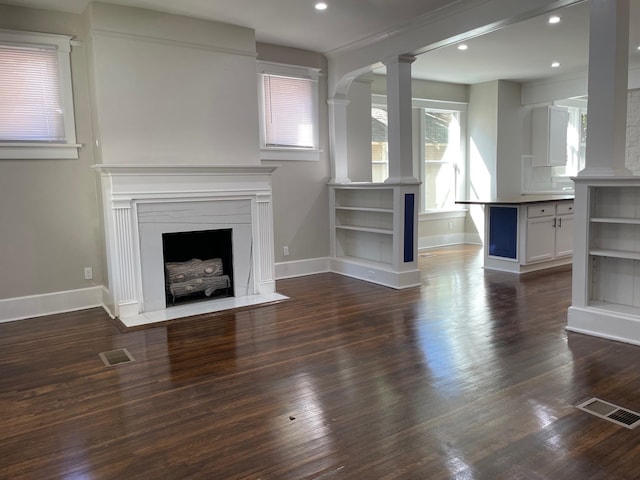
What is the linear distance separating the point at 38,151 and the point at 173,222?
1.43 meters

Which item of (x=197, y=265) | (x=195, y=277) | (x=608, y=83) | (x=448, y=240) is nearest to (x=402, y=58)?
(x=608, y=83)

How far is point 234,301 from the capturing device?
5012mm

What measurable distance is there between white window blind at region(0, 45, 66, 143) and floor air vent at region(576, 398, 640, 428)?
4890mm

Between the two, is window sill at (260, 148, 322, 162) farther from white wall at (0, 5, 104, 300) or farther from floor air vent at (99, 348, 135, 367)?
floor air vent at (99, 348, 135, 367)

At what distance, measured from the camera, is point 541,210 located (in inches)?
249

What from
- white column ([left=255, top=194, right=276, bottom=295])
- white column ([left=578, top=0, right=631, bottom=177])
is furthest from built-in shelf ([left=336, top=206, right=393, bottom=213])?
white column ([left=578, top=0, right=631, bottom=177])

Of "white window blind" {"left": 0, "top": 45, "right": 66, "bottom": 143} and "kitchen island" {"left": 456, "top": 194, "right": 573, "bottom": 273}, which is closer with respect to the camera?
"white window blind" {"left": 0, "top": 45, "right": 66, "bottom": 143}

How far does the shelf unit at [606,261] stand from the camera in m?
3.61

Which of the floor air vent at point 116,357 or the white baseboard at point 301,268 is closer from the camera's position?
the floor air vent at point 116,357

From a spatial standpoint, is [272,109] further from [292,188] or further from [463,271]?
[463,271]

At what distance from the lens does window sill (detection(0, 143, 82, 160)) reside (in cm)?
447

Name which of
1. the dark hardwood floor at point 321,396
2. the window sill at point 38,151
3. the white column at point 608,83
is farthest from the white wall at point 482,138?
the window sill at point 38,151

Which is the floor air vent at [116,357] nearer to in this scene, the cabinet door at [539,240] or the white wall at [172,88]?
the white wall at [172,88]

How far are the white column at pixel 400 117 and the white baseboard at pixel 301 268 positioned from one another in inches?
66.5
